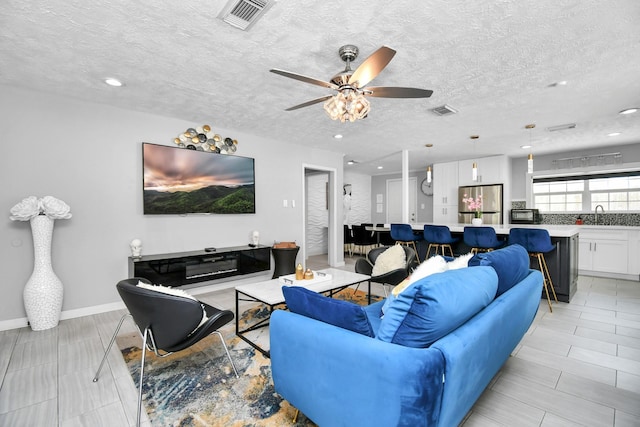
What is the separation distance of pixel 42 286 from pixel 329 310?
3273 mm

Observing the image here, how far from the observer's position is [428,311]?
1241 mm

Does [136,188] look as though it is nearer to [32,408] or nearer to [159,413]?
[32,408]

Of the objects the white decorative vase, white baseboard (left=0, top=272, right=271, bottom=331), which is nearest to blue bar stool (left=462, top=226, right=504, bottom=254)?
white baseboard (left=0, top=272, right=271, bottom=331)

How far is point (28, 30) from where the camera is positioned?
211 centimetres

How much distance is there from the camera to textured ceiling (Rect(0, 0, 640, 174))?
6.30 feet

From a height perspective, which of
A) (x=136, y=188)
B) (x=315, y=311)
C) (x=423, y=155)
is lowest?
(x=315, y=311)

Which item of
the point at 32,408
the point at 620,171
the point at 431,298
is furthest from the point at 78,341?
the point at 620,171

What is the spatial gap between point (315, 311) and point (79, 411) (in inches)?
64.1

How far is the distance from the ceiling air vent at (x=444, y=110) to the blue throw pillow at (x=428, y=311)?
9.24 feet

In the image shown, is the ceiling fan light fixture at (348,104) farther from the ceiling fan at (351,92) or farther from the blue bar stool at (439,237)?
the blue bar stool at (439,237)

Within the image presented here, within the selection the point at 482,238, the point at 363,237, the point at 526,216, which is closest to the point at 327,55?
the point at 482,238

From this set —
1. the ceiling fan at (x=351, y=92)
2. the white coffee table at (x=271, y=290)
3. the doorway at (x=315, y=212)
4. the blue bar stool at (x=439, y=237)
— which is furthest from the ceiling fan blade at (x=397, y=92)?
the doorway at (x=315, y=212)

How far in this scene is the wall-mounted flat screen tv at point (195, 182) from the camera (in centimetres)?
390

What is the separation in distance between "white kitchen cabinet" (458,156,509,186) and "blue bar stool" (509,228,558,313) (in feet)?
10.1
